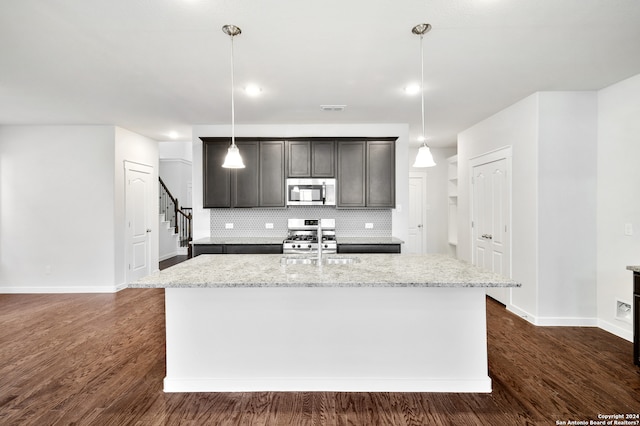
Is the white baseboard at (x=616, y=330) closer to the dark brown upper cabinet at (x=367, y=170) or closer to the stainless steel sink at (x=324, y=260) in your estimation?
the dark brown upper cabinet at (x=367, y=170)

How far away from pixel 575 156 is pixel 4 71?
5970 mm

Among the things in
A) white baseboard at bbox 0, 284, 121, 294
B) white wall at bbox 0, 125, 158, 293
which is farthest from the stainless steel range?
white baseboard at bbox 0, 284, 121, 294

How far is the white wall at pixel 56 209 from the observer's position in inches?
203

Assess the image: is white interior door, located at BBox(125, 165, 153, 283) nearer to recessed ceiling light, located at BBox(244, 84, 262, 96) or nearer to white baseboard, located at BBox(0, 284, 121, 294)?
white baseboard, located at BBox(0, 284, 121, 294)

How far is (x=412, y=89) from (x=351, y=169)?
1.58 m

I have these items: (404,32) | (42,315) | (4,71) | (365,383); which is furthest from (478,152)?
(42,315)

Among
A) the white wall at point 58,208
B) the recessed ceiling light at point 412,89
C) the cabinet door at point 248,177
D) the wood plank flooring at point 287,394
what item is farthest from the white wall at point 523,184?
the white wall at point 58,208

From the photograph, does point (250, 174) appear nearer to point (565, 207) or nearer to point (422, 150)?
point (422, 150)

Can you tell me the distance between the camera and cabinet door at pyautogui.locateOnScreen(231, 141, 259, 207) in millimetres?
4934

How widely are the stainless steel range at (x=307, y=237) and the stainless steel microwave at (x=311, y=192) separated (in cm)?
37

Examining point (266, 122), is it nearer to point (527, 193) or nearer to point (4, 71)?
point (4, 71)

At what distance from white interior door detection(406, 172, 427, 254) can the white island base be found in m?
4.86

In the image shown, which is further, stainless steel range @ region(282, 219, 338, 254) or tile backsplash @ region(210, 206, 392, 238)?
tile backsplash @ region(210, 206, 392, 238)

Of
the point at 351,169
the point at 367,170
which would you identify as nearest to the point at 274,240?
the point at 351,169
